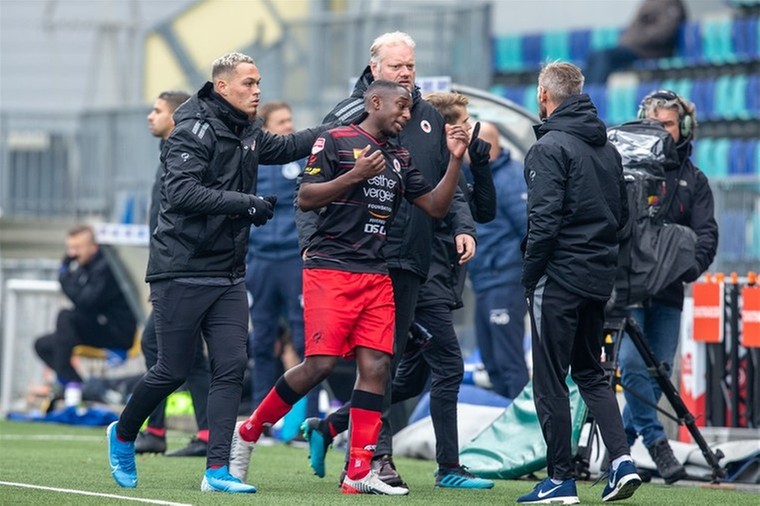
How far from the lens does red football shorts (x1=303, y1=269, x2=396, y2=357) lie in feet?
26.0

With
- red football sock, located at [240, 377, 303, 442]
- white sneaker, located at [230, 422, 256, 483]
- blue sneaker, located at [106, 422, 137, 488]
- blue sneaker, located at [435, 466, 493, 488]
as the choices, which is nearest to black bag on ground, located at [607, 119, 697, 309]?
blue sneaker, located at [435, 466, 493, 488]

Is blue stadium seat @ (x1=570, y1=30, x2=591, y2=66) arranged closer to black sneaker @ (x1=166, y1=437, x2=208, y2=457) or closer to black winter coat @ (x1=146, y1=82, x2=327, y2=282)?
black sneaker @ (x1=166, y1=437, x2=208, y2=457)

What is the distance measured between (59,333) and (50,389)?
1.73 ft

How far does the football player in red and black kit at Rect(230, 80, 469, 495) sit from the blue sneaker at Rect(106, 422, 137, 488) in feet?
2.90

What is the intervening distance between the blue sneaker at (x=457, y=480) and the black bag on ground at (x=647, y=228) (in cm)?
117

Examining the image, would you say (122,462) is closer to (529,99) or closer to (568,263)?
(568,263)

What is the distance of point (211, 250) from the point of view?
7984 millimetres

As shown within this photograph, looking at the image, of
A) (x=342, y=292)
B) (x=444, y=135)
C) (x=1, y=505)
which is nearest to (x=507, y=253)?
(x=444, y=135)

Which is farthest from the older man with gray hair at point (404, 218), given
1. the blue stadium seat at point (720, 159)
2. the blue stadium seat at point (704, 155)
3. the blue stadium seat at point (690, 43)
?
the blue stadium seat at point (690, 43)

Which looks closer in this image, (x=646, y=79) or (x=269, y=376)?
(x=269, y=376)

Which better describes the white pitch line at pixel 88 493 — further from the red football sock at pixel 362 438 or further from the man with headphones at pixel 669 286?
the man with headphones at pixel 669 286

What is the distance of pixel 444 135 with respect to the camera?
28.4 ft

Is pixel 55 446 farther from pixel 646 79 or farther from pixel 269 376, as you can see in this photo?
Result: pixel 646 79

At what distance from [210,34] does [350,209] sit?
13.4 meters
